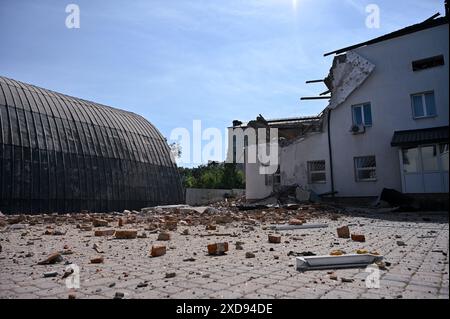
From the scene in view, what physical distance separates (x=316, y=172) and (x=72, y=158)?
600 inches

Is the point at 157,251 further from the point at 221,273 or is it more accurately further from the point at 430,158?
the point at 430,158

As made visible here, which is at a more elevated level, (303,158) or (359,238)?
(303,158)

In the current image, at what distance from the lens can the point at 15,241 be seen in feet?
22.8

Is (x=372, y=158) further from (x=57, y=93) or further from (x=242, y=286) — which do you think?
(x=57, y=93)

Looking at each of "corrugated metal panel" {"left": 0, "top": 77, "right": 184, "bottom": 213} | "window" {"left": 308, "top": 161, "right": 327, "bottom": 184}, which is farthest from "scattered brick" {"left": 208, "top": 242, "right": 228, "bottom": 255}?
"window" {"left": 308, "top": 161, "right": 327, "bottom": 184}

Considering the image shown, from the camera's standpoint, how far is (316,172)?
69.7 ft

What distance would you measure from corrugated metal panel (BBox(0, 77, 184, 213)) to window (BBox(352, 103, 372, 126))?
14572mm

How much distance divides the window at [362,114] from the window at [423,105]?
7.79ft

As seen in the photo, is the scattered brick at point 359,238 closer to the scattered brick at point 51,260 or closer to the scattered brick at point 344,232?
the scattered brick at point 344,232

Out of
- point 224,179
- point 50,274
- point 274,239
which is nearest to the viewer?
point 50,274

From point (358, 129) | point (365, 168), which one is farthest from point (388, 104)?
point (365, 168)

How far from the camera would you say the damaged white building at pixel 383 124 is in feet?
55.3

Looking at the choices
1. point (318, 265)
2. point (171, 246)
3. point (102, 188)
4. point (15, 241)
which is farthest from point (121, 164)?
point (318, 265)

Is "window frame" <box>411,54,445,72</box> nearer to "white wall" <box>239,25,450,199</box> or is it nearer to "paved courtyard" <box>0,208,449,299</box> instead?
"white wall" <box>239,25,450,199</box>
